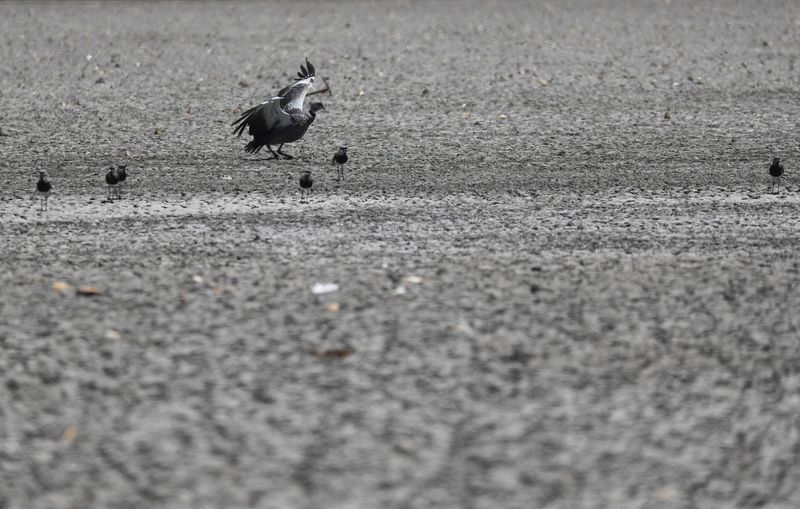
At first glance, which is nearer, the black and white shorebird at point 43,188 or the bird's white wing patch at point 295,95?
the black and white shorebird at point 43,188

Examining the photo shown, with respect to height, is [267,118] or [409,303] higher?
[267,118]

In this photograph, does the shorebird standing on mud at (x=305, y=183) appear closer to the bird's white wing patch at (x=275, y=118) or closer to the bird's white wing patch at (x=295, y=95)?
the bird's white wing patch at (x=275, y=118)

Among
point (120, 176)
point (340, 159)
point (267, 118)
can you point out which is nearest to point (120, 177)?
point (120, 176)

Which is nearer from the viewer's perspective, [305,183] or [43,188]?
[43,188]

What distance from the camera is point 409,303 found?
21.5ft

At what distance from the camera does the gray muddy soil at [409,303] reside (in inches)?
189

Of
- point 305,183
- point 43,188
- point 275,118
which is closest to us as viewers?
point 43,188

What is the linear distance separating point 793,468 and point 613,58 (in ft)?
43.9

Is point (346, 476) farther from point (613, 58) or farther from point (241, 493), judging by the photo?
point (613, 58)

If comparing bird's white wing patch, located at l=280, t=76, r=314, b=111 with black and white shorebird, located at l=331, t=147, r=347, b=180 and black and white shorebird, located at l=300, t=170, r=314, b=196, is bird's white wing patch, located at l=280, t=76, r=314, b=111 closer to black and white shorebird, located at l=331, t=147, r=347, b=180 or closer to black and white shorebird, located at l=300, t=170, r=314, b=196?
black and white shorebird, located at l=331, t=147, r=347, b=180

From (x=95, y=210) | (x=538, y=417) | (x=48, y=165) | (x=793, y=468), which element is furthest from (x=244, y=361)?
(x=48, y=165)

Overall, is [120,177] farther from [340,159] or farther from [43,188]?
[340,159]

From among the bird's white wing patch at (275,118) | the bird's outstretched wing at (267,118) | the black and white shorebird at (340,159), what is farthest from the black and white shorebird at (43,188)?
the black and white shorebird at (340,159)

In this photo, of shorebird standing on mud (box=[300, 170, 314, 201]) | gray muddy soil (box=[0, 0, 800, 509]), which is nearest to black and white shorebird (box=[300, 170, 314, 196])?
shorebird standing on mud (box=[300, 170, 314, 201])
